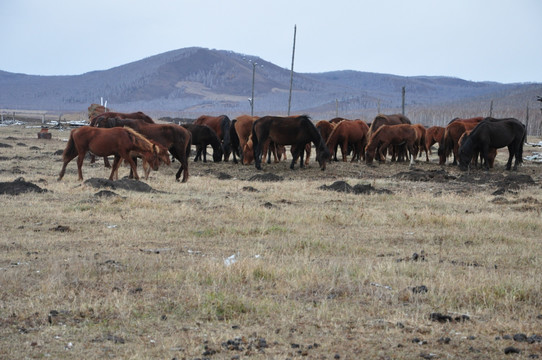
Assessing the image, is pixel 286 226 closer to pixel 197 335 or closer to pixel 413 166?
pixel 197 335

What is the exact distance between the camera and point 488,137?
23.9 metres

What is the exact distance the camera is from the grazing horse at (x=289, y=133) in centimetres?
2333

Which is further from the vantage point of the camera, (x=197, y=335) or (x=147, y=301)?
(x=147, y=301)

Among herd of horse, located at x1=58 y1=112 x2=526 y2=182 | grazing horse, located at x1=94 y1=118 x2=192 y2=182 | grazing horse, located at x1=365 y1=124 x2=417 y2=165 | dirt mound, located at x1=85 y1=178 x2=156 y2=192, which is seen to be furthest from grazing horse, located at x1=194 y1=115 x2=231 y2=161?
dirt mound, located at x1=85 y1=178 x2=156 y2=192

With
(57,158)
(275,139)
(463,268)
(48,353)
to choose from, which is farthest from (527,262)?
(57,158)

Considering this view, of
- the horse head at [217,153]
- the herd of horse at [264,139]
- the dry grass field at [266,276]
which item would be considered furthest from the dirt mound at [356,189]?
the horse head at [217,153]

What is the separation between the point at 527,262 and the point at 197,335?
501cm

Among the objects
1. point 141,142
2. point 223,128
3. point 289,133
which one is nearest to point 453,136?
point 289,133

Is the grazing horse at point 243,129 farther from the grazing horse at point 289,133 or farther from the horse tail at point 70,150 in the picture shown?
the horse tail at point 70,150

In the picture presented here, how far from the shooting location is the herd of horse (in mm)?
17453

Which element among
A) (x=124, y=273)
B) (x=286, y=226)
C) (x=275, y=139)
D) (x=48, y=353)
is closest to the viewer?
(x=48, y=353)

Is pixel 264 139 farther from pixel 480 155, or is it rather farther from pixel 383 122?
pixel 383 122

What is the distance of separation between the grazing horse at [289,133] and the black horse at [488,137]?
455 cm

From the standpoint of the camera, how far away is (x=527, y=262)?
9281 mm
